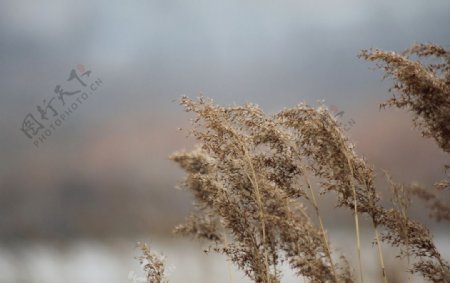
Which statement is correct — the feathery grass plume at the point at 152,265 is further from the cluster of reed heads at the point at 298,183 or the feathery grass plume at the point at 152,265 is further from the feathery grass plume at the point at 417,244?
the feathery grass plume at the point at 417,244

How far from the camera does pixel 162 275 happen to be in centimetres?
492

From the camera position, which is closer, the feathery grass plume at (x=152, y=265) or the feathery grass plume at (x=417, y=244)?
the feathery grass plume at (x=417, y=244)

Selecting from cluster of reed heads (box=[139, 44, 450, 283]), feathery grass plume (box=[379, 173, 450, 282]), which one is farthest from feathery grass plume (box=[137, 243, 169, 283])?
feathery grass plume (box=[379, 173, 450, 282])

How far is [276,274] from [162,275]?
99 cm

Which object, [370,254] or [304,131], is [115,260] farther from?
[304,131]

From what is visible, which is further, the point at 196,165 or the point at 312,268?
the point at 196,165

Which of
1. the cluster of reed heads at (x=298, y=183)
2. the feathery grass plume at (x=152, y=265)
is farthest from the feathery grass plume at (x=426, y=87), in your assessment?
the feathery grass plume at (x=152, y=265)

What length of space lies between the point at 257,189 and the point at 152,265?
1.20m

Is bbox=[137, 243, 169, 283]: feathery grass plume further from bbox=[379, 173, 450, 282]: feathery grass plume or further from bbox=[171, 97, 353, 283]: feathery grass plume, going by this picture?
bbox=[379, 173, 450, 282]: feathery grass plume

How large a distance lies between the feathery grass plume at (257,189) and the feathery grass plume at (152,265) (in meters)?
0.57

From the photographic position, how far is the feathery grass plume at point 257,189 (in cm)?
443

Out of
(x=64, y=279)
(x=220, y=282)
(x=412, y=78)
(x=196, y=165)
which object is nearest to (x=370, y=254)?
(x=196, y=165)

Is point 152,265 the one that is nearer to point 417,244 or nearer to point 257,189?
point 257,189

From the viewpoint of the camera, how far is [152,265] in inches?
193
